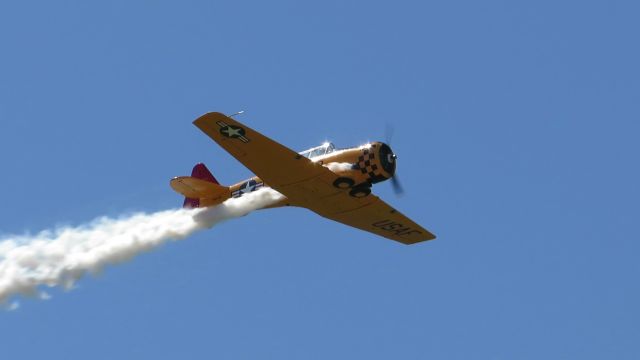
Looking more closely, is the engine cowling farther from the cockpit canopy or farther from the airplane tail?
the airplane tail

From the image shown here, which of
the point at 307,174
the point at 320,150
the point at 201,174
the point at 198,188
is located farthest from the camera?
the point at 201,174

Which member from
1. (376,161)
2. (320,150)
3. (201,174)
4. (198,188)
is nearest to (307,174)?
(320,150)

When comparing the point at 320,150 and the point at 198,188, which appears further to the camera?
the point at 198,188

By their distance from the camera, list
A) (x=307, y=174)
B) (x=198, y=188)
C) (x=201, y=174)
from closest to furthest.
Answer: (x=307, y=174) → (x=198, y=188) → (x=201, y=174)

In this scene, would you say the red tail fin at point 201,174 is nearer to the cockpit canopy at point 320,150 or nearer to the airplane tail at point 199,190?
the airplane tail at point 199,190

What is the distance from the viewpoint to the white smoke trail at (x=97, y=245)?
107 ft

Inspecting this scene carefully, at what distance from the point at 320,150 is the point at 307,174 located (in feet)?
2.83

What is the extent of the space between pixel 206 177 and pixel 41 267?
476 cm

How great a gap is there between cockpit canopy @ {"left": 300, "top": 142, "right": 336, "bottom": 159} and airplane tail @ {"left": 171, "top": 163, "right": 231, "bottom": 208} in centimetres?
297

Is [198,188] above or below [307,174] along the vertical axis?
above

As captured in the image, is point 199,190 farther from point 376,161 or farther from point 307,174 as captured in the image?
point 376,161

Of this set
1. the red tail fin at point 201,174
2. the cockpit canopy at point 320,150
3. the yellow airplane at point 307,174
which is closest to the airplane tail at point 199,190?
the yellow airplane at point 307,174

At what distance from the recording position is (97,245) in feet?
111

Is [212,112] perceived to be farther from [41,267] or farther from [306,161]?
[41,267]
